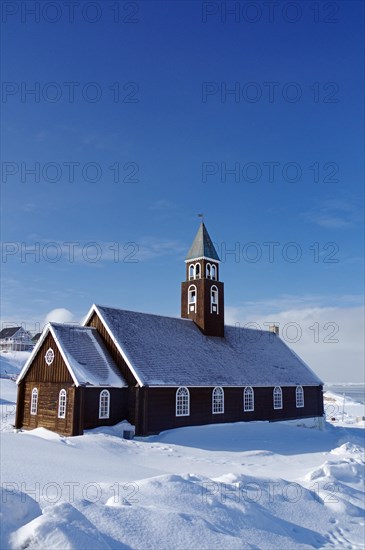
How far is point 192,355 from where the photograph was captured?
35562 millimetres

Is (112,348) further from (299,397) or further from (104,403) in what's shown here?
(299,397)

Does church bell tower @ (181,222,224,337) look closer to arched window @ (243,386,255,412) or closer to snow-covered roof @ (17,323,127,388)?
arched window @ (243,386,255,412)

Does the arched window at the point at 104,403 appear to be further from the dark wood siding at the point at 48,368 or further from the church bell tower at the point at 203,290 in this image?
the church bell tower at the point at 203,290

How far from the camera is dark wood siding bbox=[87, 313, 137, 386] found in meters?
30.8

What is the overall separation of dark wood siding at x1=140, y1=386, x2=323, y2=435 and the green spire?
490 inches

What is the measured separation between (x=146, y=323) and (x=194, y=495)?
79.3ft

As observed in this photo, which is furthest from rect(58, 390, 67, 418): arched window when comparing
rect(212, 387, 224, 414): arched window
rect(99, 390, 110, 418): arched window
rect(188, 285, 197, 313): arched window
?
rect(188, 285, 197, 313): arched window

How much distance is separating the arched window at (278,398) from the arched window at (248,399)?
3063 mm

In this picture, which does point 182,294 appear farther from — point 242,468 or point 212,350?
point 242,468

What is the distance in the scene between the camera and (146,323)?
36.0 meters

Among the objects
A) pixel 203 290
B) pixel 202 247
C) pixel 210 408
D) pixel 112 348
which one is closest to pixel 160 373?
pixel 112 348

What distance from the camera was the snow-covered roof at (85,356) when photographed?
95.9 ft

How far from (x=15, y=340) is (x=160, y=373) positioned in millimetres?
105820

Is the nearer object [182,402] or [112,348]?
[182,402]
